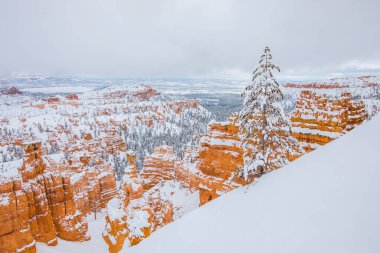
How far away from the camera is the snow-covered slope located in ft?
16.0

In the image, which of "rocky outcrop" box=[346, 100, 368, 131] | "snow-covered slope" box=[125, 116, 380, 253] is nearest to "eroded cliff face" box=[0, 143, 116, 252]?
"snow-covered slope" box=[125, 116, 380, 253]

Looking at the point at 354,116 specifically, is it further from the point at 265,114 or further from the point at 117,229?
the point at 117,229

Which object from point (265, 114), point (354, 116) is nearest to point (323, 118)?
point (354, 116)

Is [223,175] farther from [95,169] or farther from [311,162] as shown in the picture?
[95,169]

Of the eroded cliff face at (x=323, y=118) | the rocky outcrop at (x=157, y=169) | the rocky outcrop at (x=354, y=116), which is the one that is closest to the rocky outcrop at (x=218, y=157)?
the eroded cliff face at (x=323, y=118)

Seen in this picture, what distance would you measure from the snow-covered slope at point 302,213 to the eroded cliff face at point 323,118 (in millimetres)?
10559

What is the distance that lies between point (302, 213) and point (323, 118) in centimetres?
1673

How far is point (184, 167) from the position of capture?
133 ft

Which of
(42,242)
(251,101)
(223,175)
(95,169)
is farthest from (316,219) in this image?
(95,169)

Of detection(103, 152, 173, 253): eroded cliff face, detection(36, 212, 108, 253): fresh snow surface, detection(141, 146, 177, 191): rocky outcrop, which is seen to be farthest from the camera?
detection(141, 146, 177, 191): rocky outcrop

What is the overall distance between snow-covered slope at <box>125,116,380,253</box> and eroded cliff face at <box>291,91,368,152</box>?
10.6 metres

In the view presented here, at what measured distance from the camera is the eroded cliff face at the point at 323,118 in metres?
19.6

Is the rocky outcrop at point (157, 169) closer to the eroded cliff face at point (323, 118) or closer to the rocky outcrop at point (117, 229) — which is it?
the rocky outcrop at point (117, 229)

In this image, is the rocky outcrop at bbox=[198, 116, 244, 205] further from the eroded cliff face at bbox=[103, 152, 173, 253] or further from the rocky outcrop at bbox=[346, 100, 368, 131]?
the rocky outcrop at bbox=[346, 100, 368, 131]
